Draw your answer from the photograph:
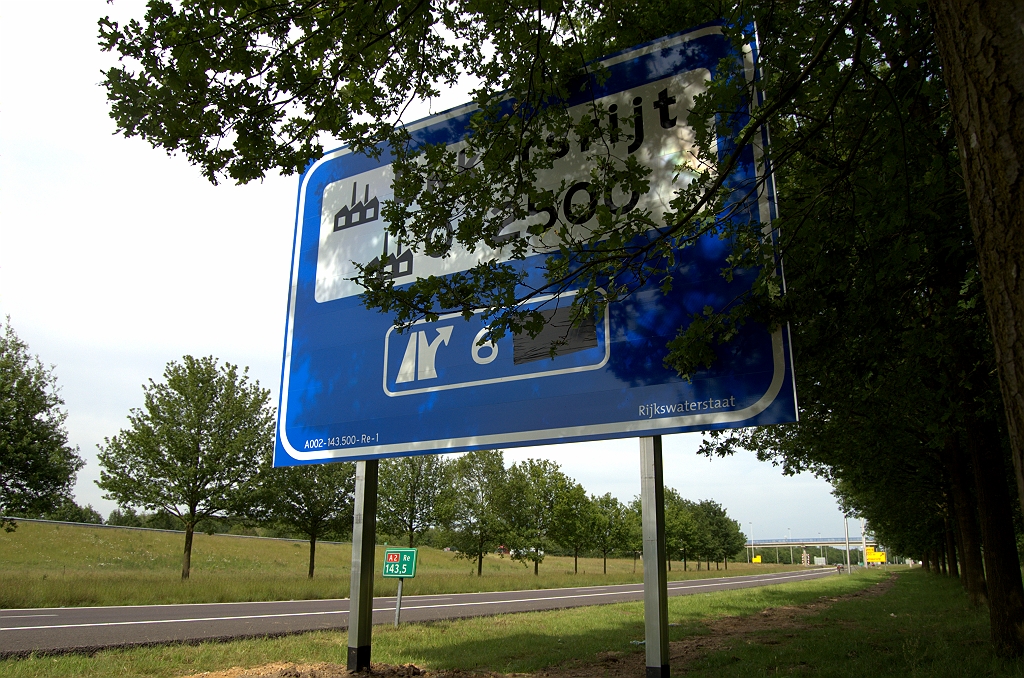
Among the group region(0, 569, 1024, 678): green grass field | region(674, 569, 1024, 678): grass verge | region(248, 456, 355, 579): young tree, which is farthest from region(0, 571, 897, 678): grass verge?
region(248, 456, 355, 579): young tree

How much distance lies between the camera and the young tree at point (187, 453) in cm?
2531

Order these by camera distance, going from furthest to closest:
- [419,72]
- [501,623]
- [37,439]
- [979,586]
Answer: [37,439]
[979,586]
[501,623]
[419,72]

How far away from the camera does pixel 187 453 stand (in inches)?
1010

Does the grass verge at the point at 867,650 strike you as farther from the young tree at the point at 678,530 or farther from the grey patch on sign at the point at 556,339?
the young tree at the point at 678,530

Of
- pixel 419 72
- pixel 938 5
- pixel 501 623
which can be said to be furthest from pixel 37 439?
pixel 938 5

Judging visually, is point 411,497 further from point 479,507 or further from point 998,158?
point 998,158

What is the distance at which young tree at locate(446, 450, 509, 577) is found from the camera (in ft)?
115

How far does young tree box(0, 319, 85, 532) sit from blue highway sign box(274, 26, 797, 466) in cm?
2007

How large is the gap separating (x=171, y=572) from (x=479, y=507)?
1456 centimetres

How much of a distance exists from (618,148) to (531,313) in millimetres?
1852

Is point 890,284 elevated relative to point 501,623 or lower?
elevated

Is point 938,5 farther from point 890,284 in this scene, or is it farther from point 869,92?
point 890,284

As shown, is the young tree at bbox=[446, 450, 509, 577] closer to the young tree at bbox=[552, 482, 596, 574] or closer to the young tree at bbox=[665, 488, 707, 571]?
the young tree at bbox=[552, 482, 596, 574]

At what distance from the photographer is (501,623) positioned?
48.8ft
